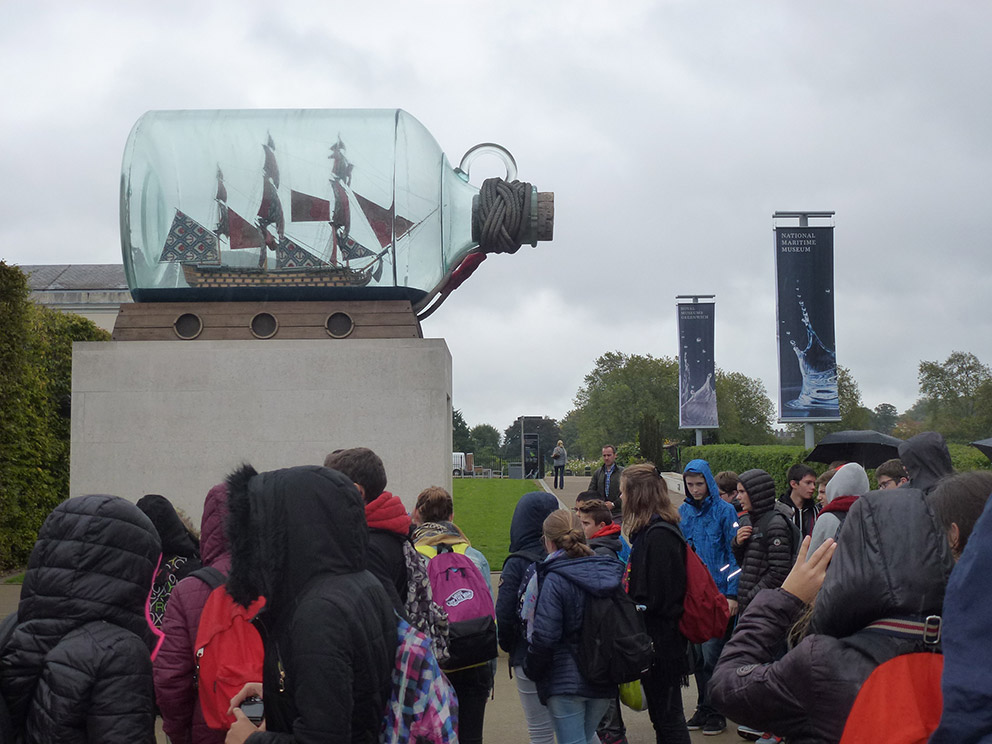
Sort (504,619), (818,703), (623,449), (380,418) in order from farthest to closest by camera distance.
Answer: (623,449) < (380,418) < (504,619) < (818,703)

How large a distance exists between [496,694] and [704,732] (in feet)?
5.72

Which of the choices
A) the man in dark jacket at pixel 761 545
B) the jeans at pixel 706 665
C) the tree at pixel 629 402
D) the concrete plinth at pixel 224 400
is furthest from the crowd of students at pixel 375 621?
the tree at pixel 629 402

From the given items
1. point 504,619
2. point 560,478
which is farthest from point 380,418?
point 560,478

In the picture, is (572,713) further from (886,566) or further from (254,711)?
(886,566)

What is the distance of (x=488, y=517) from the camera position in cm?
2098

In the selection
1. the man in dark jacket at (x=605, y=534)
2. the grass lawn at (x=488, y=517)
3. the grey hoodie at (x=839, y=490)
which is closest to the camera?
the grey hoodie at (x=839, y=490)

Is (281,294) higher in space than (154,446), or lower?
higher

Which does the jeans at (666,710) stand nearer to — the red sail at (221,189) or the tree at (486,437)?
the red sail at (221,189)

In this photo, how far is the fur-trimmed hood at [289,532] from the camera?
2436 mm

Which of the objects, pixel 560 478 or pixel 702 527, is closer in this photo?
pixel 702 527

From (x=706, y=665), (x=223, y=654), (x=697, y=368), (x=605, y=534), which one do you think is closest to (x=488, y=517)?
(x=697, y=368)

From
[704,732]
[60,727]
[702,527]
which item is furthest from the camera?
[702,527]

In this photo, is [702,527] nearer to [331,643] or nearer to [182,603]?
[182,603]

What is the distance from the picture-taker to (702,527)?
23.4ft
